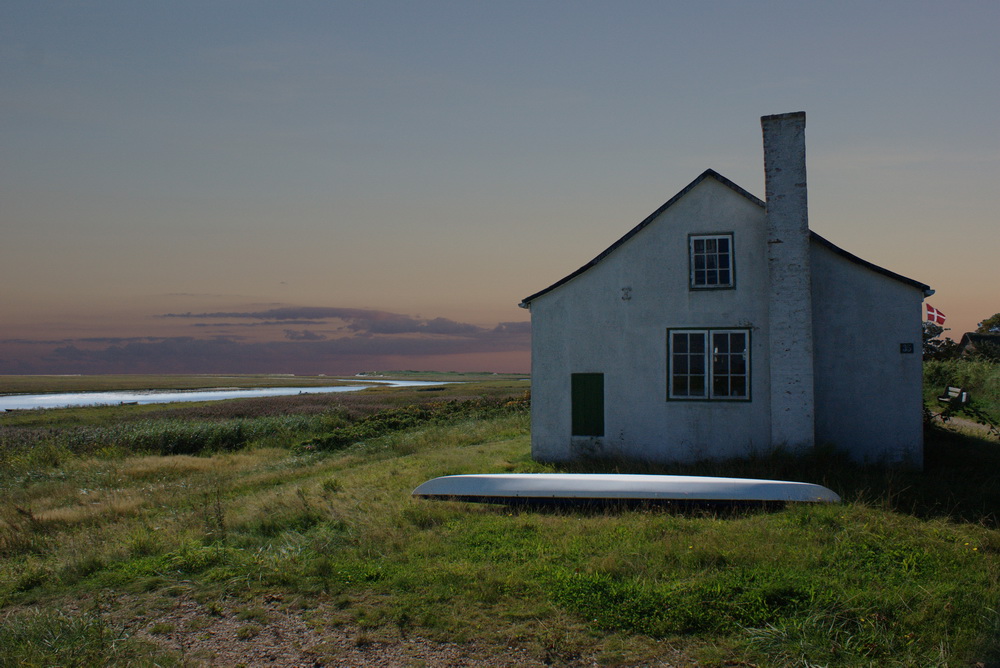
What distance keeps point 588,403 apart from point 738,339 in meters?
3.39

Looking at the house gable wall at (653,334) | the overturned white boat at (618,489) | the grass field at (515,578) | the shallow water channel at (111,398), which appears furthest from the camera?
the shallow water channel at (111,398)

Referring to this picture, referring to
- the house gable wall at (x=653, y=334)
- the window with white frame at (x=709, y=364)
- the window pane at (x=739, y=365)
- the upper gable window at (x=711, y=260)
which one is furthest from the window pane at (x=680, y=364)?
the upper gable window at (x=711, y=260)

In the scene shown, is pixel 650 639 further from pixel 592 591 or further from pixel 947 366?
pixel 947 366

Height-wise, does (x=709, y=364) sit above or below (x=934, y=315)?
below

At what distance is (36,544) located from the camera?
9867 mm

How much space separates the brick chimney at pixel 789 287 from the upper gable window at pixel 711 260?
989 mm

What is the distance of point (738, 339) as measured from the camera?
46.3 ft

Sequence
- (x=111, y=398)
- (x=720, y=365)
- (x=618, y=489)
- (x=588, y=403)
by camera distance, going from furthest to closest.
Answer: (x=111, y=398), (x=588, y=403), (x=720, y=365), (x=618, y=489)

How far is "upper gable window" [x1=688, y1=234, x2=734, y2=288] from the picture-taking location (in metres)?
14.2

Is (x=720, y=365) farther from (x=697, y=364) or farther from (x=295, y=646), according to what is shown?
(x=295, y=646)

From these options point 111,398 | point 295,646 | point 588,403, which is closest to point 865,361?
point 588,403

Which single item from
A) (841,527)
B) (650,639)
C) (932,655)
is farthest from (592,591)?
(841,527)

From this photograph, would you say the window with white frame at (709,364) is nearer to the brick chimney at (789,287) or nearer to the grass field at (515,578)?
the brick chimney at (789,287)

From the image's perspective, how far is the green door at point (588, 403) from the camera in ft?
48.5
